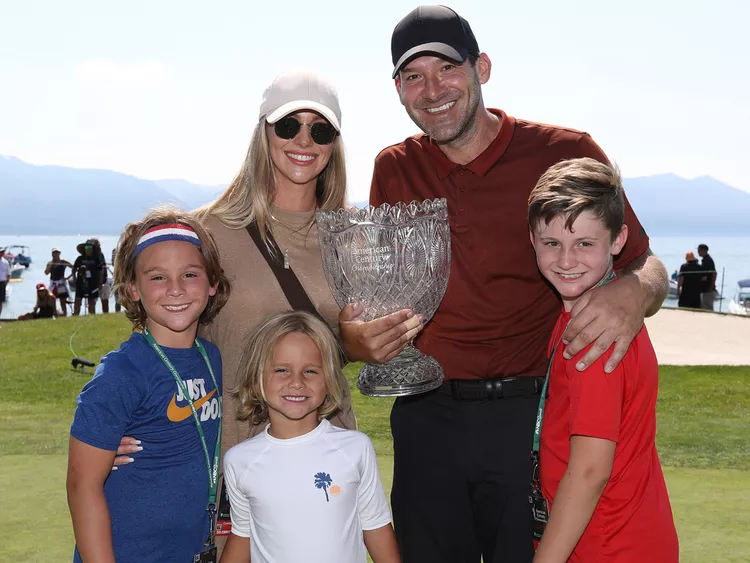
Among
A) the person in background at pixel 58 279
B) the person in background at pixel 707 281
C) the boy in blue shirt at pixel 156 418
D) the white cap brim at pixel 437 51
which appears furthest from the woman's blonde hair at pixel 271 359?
the person in background at pixel 707 281

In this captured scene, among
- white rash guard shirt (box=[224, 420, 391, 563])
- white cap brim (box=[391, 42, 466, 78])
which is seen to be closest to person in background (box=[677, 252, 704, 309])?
white cap brim (box=[391, 42, 466, 78])

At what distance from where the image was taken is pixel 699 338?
13672mm

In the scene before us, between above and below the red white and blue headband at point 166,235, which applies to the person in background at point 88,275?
below

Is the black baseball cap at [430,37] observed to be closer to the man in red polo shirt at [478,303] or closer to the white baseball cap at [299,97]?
the man in red polo shirt at [478,303]

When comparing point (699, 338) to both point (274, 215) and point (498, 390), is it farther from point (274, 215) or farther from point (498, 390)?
point (274, 215)

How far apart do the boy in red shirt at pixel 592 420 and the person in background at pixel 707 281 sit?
14959mm

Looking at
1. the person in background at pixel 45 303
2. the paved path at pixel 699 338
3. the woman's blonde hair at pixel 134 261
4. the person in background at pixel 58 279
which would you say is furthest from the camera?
the person in background at pixel 58 279

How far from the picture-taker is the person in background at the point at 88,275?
1409 cm

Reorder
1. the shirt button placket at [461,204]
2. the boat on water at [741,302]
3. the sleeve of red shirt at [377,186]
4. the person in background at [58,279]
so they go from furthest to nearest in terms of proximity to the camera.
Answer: the boat on water at [741,302] → the person in background at [58,279] → the sleeve of red shirt at [377,186] → the shirt button placket at [461,204]

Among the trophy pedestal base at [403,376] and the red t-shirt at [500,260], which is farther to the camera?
the red t-shirt at [500,260]

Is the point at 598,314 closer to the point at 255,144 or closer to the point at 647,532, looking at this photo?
the point at 647,532

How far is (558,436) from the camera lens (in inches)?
85.6

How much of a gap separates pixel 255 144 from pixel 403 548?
4.51 ft

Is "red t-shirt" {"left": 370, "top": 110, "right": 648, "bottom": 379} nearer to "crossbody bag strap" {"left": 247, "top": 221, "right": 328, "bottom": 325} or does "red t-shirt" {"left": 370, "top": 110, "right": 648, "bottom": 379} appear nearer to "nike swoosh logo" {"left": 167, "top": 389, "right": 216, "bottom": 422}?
"crossbody bag strap" {"left": 247, "top": 221, "right": 328, "bottom": 325}
